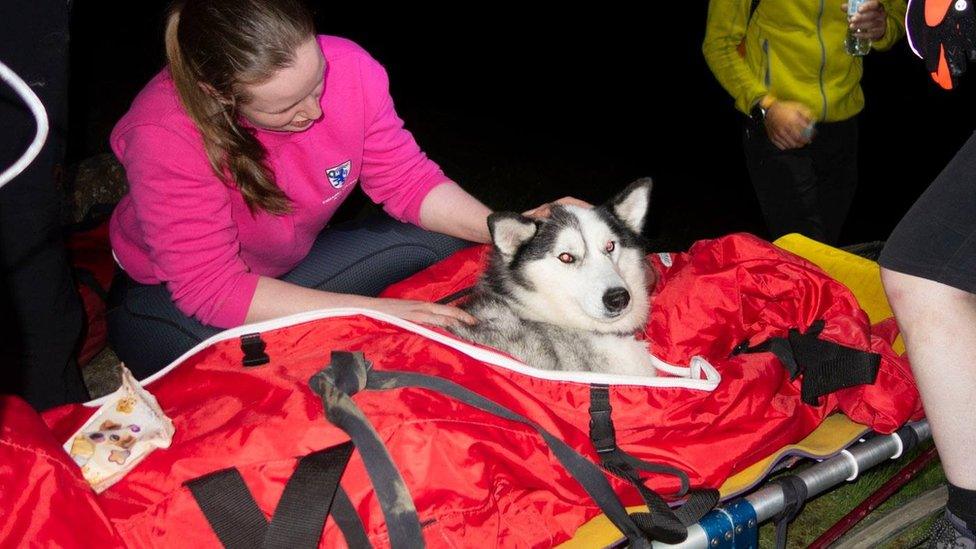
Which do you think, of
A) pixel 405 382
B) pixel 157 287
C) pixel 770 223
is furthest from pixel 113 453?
pixel 770 223

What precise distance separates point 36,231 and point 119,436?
2.50 ft

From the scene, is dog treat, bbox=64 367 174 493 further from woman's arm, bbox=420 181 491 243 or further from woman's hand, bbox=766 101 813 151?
woman's hand, bbox=766 101 813 151

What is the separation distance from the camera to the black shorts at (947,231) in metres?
1.38

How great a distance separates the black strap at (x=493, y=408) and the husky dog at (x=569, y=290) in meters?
0.36

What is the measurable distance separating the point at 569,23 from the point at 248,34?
16.6 ft

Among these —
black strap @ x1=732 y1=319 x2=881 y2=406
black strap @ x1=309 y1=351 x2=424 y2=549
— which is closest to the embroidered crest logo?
black strap @ x1=309 y1=351 x2=424 y2=549

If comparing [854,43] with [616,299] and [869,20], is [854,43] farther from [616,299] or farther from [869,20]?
[616,299]

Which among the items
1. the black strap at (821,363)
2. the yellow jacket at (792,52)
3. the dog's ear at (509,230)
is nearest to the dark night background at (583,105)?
the yellow jacket at (792,52)

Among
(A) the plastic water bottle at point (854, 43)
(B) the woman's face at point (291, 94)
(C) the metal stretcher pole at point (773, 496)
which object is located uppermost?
(A) the plastic water bottle at point (854, 43)

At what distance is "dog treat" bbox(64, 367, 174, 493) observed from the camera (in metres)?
1.38

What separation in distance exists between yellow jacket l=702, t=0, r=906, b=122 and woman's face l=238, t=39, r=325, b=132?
143cm

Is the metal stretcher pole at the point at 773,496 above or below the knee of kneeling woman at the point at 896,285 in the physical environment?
below

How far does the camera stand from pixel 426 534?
1.50m

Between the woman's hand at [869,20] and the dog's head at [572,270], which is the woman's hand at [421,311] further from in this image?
the woman's hand at [869,20]
